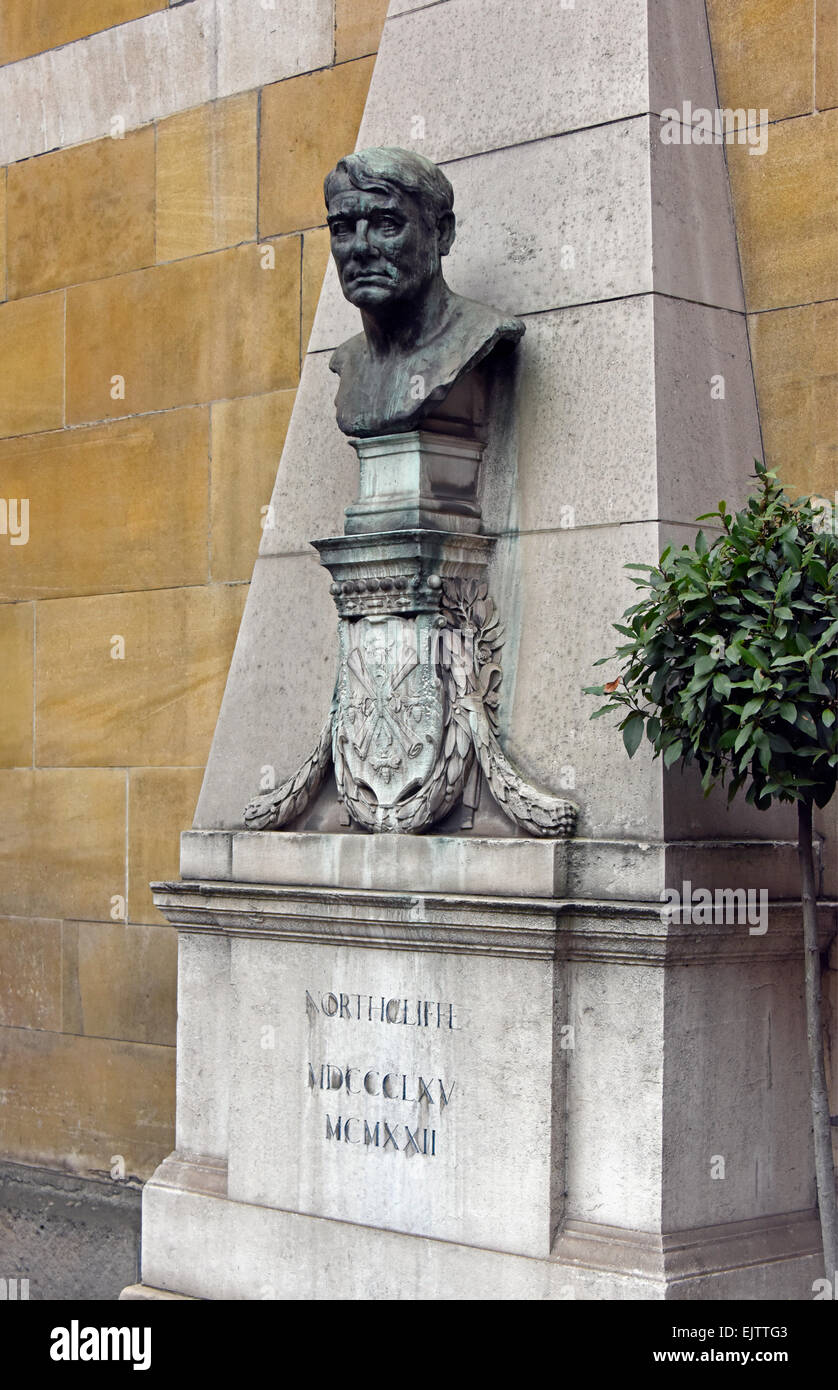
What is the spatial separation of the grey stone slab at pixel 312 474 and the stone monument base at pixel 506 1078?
4.80ft

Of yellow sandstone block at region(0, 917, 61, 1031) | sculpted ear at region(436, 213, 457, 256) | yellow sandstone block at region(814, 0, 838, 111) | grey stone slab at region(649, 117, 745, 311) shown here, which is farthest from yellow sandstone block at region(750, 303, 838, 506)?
yellow sandstone block at region(0, 917, 61, 1031)

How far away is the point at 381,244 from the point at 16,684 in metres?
4.65

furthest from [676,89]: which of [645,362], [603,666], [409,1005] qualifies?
[409,1005]

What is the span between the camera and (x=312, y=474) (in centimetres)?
948

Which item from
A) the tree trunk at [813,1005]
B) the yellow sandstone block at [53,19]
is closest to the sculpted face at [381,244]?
the tree trunk at [813,1005]

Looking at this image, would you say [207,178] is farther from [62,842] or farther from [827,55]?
[827,55]

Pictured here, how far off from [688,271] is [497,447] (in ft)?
3.58

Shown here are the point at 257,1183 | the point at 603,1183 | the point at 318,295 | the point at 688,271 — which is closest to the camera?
the point at 603,1183

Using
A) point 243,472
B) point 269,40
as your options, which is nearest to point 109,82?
point 269,40

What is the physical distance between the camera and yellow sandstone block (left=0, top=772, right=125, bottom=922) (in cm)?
1144

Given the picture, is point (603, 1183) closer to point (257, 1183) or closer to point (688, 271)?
point (257, 1183)

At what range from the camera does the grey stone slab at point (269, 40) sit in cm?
1063

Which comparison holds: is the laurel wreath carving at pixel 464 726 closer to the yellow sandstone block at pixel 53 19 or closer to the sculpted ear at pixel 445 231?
the sculpted ear at pixel 445 231

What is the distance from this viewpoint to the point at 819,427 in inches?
334
